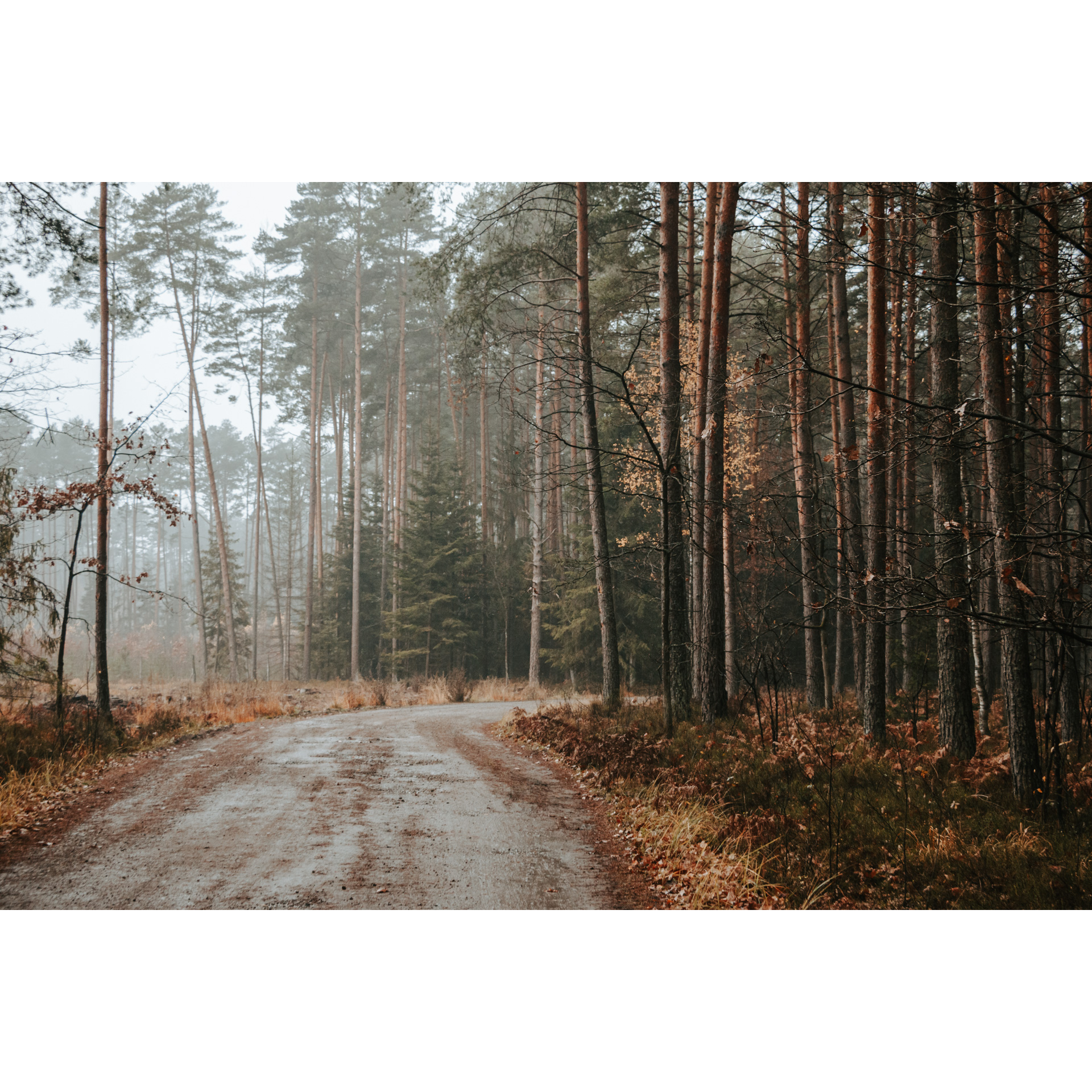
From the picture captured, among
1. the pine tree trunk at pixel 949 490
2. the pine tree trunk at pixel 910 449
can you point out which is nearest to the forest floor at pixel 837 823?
the pine tree trunk at pixel 949 490

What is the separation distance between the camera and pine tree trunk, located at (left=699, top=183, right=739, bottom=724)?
6.88 metres

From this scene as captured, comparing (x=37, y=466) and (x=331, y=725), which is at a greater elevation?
(x=37, y=466)

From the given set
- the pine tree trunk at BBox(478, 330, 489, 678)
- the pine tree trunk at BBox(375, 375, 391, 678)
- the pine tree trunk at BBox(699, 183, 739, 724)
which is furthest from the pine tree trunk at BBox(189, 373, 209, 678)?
the pine tree trunk at BBox(478, 330, 489, 678)

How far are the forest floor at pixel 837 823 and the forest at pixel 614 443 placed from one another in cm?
38

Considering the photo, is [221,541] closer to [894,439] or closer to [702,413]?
[702,413]

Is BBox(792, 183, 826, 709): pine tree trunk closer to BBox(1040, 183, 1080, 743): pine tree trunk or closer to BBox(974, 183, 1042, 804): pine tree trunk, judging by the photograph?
BBox(974, 183, 1042, 804): pine tree trunk

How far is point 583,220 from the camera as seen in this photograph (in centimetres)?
877

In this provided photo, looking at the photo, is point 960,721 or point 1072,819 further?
point 960,721

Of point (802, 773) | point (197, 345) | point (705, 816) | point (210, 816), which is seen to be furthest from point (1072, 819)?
point (197, 345)

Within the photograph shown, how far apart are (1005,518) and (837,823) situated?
6.27ft

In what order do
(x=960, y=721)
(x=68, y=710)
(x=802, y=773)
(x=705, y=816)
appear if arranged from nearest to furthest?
(x=705, y=816)
(x=802, y=773)
(x=960, y=721)
(x=68, y=710)

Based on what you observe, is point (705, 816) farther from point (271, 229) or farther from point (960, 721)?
point (271, 229)

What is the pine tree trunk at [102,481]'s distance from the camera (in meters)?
5.40

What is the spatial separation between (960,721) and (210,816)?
5.50 m
